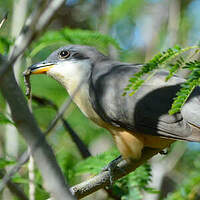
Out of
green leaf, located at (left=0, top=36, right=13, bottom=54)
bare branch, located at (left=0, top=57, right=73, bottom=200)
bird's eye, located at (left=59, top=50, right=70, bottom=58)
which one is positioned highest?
bare branch, located at (left=0, top=57, right=73, bottom=200)

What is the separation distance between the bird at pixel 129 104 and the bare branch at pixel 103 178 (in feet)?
0.26

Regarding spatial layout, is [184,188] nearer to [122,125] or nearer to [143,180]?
[143,180]

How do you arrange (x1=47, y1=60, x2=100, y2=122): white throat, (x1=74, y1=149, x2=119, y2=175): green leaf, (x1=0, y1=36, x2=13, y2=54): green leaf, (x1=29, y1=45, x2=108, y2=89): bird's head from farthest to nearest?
(x1=29, y1=45, x2=108, y2=89): bird's head, (x1=47, y1=60, x2=100, y2=122): white throat, (x1=0, y1=36, x2=13, y2=54): green leaf, (x1=74, y1=149, x2=119, y2=175): green leaf

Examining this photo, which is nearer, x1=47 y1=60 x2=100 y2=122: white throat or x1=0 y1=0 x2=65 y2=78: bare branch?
x1=0 y1=0 x2=65 y2=78: bare branch

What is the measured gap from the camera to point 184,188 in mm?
4227

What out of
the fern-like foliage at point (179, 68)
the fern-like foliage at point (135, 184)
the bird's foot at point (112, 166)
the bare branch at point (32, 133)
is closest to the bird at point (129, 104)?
the bird's foot at point (112, 166)

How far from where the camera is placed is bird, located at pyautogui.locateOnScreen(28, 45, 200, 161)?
3701 mm

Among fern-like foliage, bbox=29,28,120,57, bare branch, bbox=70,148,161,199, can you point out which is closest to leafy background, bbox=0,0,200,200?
fern-like foliage, bbox=29,28,120,57

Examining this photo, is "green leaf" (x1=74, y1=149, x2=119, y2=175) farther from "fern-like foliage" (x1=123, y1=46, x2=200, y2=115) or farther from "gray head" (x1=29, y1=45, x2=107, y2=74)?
"fern-like foliage" (x1=123, y1=46, x2=200, y2=115)

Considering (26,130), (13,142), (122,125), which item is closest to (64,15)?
(13,142)

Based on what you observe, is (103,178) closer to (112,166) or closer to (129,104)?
(112,166)

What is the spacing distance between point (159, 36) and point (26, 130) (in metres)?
6.04

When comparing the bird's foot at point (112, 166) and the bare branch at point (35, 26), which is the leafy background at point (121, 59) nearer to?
the bird's foot at point (112, 166)

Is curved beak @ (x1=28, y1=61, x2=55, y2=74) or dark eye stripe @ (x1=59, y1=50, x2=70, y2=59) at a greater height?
dark eye stripe @ (x1=59, y1=50, x2=70, y2=59)
